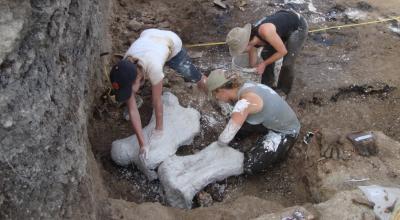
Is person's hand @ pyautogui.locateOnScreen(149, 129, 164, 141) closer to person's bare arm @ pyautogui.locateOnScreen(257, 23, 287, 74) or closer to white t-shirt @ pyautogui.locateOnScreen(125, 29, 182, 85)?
white t-shirt @ pyautogui.locateOnScreen(125, 29, 182, 85)

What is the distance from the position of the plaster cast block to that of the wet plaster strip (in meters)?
0.11

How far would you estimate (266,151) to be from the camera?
516 centimetres

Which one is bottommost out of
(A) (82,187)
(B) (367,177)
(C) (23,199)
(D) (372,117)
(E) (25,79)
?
(D) (372,117)

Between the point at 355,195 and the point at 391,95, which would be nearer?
the point at 355,195

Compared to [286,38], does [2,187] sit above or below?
above

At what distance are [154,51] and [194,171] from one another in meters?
1.30

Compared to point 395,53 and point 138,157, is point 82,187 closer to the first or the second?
point 138,157

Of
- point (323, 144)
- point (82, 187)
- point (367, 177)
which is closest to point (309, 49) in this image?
point (323, 144)

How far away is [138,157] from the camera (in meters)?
5.06

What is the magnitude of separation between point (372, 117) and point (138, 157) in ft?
10.4

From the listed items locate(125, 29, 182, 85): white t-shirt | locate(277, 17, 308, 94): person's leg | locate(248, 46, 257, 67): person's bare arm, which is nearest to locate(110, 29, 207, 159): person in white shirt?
locate(125, 29, 182, 85): white t-shirt

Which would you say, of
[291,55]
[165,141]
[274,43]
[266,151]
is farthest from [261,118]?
[291,55]

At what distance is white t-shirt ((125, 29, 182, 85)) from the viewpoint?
498 centimetres

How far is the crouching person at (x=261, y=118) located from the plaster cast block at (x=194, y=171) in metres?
0.14
